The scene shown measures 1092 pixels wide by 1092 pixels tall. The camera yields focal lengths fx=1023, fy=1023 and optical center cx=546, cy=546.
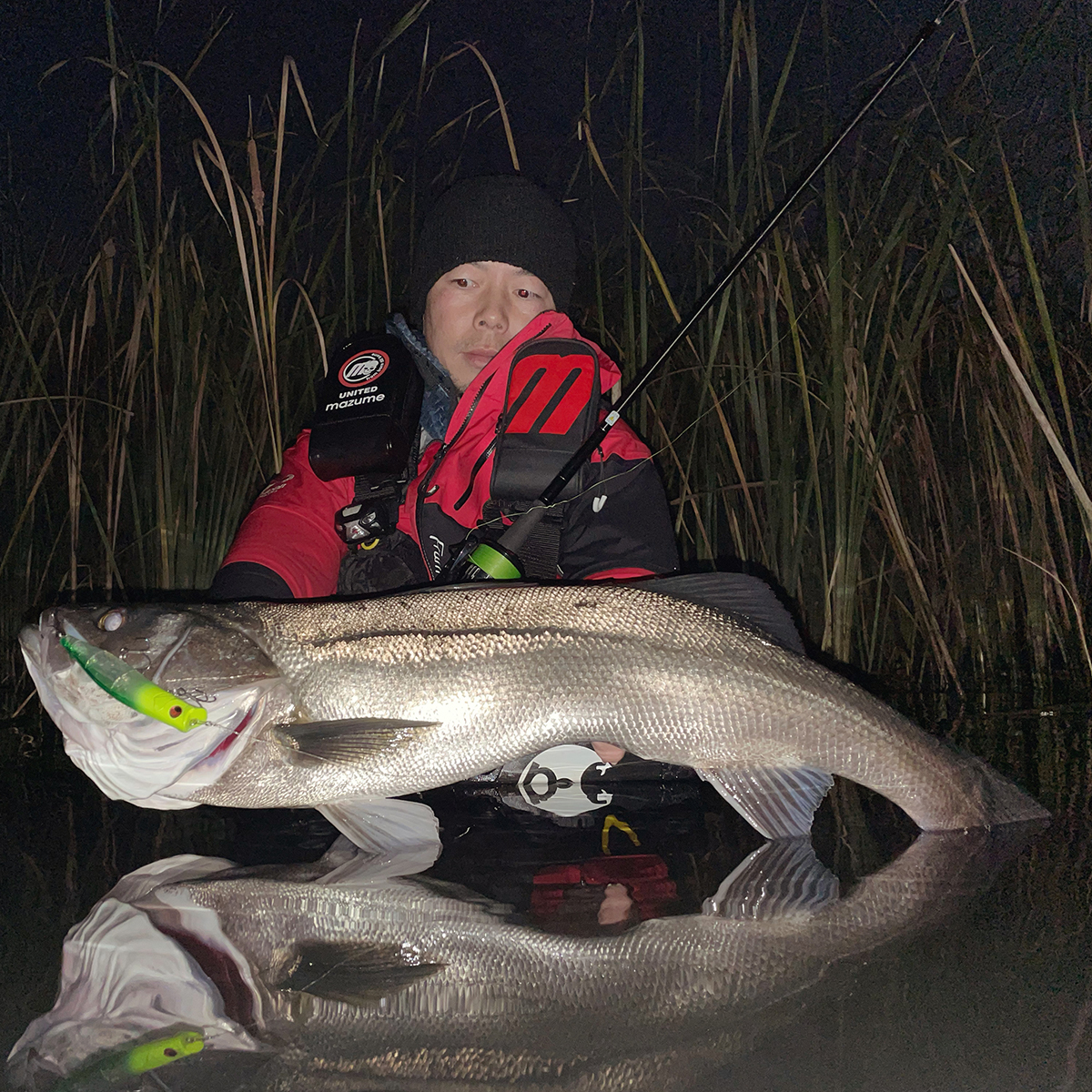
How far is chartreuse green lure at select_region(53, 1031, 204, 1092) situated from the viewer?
49.0 inches

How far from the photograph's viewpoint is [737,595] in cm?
225

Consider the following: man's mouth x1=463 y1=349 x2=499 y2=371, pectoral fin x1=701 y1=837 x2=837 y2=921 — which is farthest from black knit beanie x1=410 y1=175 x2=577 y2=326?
pectoral fin x1=701 y1=837 x2=837 y2=921

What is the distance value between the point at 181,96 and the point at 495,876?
3.06m

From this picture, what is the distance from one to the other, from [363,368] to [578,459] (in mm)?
880

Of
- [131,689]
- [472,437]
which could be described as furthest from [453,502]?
[131,689]

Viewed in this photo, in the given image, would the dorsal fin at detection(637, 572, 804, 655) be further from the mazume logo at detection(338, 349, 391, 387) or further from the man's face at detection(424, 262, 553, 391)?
the man's face at detection(424, 262, 553, 391)

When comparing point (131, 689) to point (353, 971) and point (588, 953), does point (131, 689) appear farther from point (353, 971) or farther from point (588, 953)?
point (588, 953)

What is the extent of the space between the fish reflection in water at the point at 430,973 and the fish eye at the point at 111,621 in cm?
51

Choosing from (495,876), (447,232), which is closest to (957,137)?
(447,232)

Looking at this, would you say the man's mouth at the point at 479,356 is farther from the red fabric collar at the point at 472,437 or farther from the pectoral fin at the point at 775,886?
the pectoral fin at the point at 775,886

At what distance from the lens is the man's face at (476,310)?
145 inches

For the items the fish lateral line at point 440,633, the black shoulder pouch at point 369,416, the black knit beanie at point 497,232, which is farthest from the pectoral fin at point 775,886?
the black knit beanie at point 497,232

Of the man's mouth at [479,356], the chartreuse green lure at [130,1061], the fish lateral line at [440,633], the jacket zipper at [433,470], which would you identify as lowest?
the chartreuse green lure at [130,1061]

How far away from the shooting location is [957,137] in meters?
3.56
